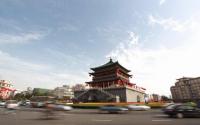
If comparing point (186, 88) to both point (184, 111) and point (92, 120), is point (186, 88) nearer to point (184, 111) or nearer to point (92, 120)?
point (184, 111)

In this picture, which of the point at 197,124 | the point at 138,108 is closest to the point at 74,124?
the point at 197,124

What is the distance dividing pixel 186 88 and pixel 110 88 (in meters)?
101

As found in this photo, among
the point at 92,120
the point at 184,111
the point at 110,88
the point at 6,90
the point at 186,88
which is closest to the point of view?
the point at 92,120

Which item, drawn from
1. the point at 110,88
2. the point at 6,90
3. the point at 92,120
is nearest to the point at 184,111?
the point at 92,120

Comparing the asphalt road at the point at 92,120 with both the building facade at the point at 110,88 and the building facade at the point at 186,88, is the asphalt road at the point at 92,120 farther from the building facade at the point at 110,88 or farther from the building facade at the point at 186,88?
the building facade at the point at 186,88

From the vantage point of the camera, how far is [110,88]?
5484cm

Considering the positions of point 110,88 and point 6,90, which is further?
point 6,90

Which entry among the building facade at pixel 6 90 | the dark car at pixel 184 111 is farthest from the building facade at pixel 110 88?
the building facade at pixel 6 90

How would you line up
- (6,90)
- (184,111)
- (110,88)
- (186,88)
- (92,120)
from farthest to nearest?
(186,88) < (6,90) < (110,88) < (184,111) < (92,120)

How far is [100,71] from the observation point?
66188 mm

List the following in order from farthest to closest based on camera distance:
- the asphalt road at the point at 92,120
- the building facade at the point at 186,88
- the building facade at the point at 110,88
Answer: the building facade at the point at 186,88 < the building facade at the point at 110,88 < the asphalt road at the point at 92,120

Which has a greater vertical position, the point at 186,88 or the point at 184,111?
the point at 186,88

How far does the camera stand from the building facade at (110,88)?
174 feet

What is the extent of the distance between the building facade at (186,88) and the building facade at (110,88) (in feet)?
243
